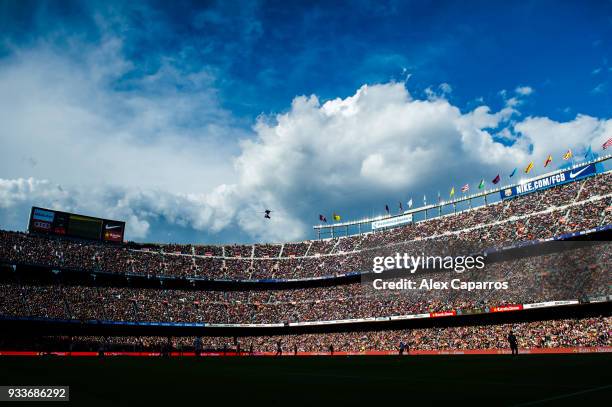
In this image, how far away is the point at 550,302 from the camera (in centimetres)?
4606

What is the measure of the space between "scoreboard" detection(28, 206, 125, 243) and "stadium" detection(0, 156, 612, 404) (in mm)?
180

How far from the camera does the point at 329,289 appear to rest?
7544 cm

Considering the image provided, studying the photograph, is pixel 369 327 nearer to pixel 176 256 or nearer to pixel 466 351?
pixel 466 351

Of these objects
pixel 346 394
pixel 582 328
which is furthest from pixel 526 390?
pixel 582 328

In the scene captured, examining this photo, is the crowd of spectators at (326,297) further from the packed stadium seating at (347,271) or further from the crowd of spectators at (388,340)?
the crowd of spectators at (388,340)

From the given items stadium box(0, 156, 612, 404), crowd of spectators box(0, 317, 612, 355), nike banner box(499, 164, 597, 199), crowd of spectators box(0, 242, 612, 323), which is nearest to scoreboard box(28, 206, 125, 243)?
stadium box(0, 156, 612, 404)

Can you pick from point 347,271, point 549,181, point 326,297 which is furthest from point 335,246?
point 549,181

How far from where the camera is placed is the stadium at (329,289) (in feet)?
159

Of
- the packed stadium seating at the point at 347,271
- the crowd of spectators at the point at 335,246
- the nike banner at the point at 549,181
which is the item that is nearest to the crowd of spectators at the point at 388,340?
the packed stadium seating at the point at 347,271

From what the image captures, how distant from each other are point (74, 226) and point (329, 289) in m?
45.1

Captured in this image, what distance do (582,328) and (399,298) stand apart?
79.3 ft

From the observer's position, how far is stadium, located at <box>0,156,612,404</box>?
48.3 metres

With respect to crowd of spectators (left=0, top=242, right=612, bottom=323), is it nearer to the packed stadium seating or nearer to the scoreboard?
the packed stadium seating

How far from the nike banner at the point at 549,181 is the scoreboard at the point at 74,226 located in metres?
65.6
